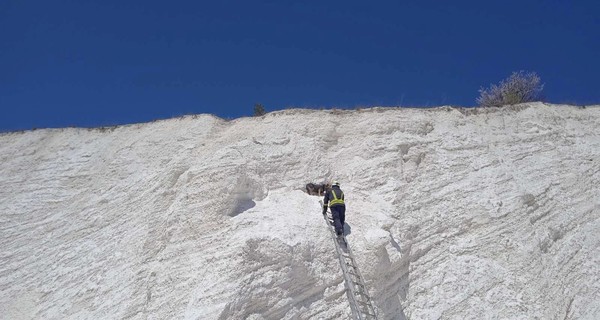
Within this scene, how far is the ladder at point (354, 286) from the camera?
9211 mm

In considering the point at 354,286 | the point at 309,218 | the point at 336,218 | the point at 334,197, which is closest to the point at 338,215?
the point at 336,218

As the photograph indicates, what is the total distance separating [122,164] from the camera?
579 inches

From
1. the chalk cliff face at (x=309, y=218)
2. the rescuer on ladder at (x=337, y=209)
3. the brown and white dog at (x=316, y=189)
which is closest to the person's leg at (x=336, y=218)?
the rescuer on ladder at (x=337, y=209)

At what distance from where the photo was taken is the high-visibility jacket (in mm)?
10523

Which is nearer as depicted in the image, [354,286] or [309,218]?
[354,286]

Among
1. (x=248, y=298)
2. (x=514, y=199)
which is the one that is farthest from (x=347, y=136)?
(x=248, y=298)

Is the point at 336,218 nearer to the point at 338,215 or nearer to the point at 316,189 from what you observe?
the point at 338,215

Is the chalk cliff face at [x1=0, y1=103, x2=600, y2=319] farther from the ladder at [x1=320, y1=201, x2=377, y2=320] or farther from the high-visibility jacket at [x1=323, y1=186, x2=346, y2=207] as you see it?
the high-visibility jacket at [x1=323, y1=186, x2=346, y2=207]

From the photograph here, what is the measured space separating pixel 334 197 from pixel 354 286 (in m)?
1.82

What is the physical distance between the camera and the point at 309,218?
10562 mm

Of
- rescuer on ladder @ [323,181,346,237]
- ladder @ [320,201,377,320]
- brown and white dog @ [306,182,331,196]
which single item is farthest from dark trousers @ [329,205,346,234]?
brown and white dog @ [306,182,331,196]

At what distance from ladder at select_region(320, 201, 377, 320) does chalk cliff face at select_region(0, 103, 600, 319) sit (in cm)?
15

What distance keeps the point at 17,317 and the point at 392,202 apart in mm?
7312

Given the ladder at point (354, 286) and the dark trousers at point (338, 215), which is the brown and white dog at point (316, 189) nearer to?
the dark trousers at point (338, 215)
